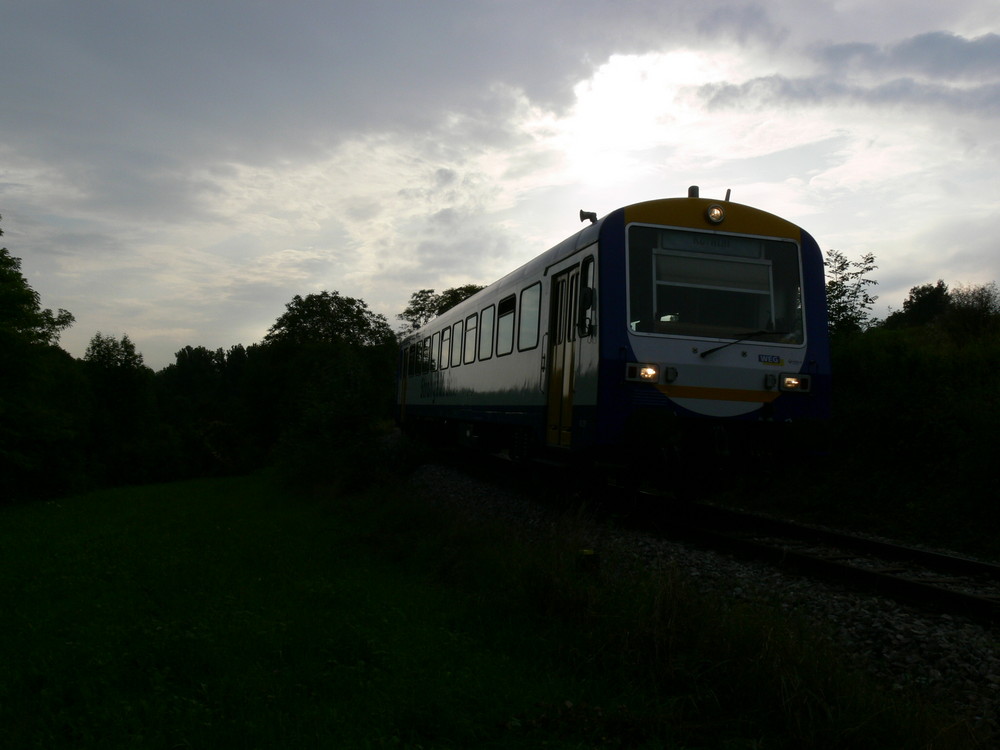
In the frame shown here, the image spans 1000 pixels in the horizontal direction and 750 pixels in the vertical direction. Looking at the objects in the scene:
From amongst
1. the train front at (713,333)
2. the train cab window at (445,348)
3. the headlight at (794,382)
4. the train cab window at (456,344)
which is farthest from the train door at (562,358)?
the train cab window at (445,348)

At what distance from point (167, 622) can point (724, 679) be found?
3.62 metres

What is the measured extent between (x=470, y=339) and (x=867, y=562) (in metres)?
9.33

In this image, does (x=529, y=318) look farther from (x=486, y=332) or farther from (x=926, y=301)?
(x=926, y=301)

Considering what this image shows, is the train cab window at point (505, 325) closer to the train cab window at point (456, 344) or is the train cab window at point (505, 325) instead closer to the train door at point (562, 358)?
the train door at point (562, 358)

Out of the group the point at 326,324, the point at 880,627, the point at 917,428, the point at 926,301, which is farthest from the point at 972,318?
the point at 326,324

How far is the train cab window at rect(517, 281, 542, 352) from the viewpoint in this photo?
11.2 m

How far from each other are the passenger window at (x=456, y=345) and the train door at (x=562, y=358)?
6406mm

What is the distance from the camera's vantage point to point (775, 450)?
360 inches

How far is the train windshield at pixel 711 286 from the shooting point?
8992 millimetres

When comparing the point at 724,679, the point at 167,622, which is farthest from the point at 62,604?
the point at 724,679

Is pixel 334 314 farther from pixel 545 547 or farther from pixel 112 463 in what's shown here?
pixel 545 547

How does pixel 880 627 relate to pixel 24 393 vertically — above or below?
below

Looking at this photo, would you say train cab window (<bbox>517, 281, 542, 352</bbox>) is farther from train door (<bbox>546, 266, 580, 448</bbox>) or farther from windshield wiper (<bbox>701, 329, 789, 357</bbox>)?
windshield wiper (<bbox>701, 329, 789, 357</bbox>)

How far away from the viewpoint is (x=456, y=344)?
56.6 ft
